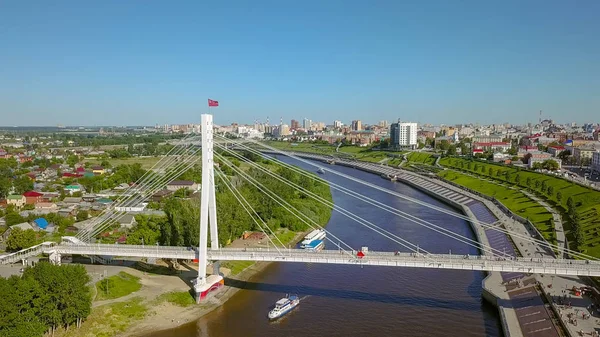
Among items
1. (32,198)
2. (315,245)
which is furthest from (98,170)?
(315,245)

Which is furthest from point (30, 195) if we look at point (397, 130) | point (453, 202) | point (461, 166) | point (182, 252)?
point (397, 130)

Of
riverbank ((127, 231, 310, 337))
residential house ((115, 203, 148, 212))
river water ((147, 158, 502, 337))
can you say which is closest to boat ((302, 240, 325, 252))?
river water ((147, 158, 502, 337))

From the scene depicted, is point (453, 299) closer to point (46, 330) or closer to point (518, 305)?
point (518, 305)

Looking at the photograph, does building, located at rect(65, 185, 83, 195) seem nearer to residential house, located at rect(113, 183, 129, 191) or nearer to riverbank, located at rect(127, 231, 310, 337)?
residential house, located at rect(113, 183, 129, 191)

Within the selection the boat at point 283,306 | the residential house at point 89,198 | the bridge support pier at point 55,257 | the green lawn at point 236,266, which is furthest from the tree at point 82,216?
the boat at point 283,306

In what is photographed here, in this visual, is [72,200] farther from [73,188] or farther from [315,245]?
[315,245]

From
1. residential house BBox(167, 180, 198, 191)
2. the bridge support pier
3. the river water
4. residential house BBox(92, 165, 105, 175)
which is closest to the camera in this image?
the river water
